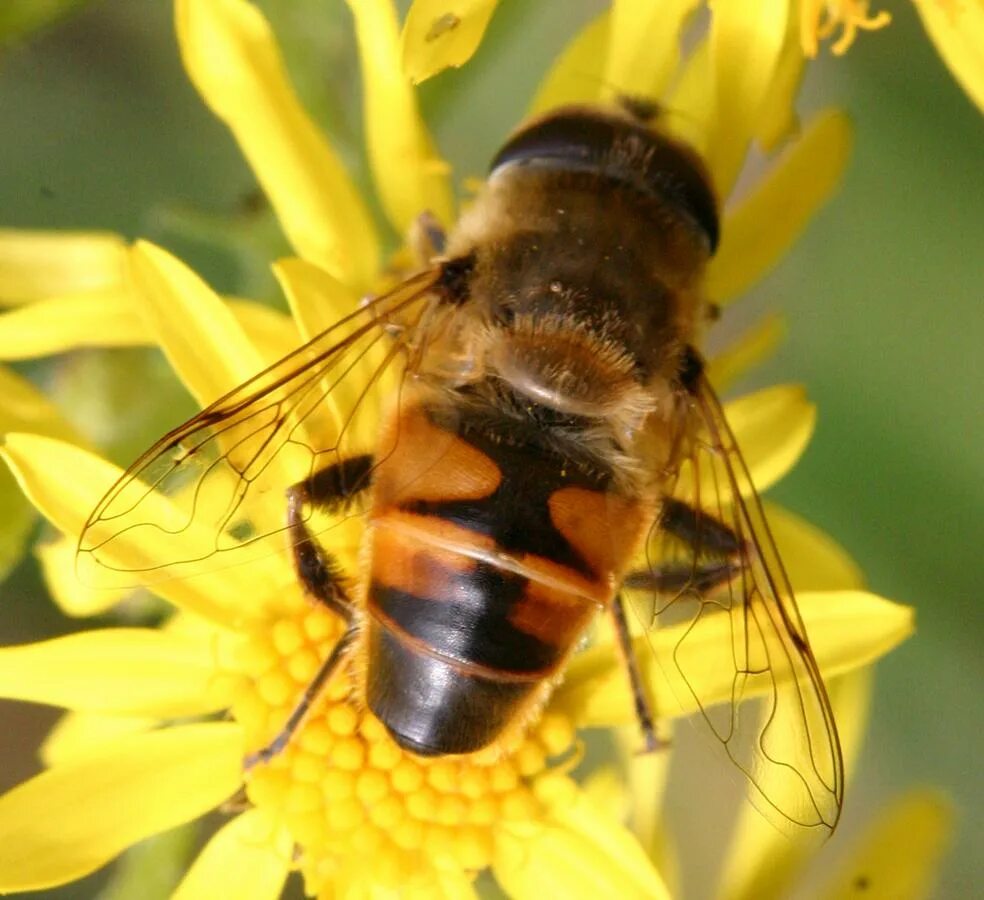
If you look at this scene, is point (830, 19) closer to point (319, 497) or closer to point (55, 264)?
point (319, 497)

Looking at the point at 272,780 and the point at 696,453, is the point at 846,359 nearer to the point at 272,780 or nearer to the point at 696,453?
the point at 696,453

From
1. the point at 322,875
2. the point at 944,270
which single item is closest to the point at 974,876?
the point at 944,270

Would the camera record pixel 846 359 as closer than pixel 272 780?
No

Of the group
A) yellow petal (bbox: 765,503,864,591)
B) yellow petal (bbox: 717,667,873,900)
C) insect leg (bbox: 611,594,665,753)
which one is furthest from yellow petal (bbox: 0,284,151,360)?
yellow petal (bbox: 717,667,873,900)

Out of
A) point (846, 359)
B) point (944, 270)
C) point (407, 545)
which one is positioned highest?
point (407, 545)

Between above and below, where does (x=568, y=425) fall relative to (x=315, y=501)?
above

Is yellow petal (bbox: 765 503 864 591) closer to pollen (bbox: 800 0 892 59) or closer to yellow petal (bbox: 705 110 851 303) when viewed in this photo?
yellow petal (bbox: 705 110 851 303)

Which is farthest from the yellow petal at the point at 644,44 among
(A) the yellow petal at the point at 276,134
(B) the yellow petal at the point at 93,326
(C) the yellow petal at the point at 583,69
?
(B) the yellow petal at the point at 93,326

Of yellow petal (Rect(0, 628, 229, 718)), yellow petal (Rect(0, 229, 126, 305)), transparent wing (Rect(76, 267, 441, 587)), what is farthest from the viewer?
yellow petal (Rect(0, 229, 126, 305))
